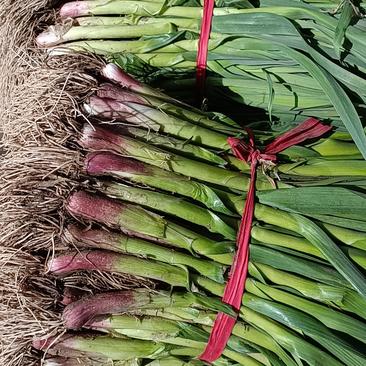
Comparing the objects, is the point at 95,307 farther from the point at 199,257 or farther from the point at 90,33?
the point at 90,33

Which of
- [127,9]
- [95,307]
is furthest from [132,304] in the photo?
[127,9]

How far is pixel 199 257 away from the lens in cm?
164

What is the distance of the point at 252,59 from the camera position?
74.1 inches

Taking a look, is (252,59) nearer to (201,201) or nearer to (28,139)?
(201,201)

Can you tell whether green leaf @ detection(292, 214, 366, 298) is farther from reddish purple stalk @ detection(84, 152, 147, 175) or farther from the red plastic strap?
the red plastic strap

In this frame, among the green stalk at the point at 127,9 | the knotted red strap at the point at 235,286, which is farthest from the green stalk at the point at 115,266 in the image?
the green stalk at the point at 127,9

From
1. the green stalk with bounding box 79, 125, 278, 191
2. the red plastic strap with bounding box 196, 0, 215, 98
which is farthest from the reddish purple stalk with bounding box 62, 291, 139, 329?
the red plastic strap with bounding box 196, 0, 215, 98

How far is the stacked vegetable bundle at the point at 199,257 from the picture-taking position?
5.14 feet

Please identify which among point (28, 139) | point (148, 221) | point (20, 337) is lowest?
point (20, 337)

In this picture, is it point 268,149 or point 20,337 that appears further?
point 268,149

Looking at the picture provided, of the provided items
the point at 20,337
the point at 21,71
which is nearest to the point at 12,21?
the point at 21,71

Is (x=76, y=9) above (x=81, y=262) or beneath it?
above

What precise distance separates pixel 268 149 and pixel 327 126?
0.62ft

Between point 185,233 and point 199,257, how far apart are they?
69 mm
